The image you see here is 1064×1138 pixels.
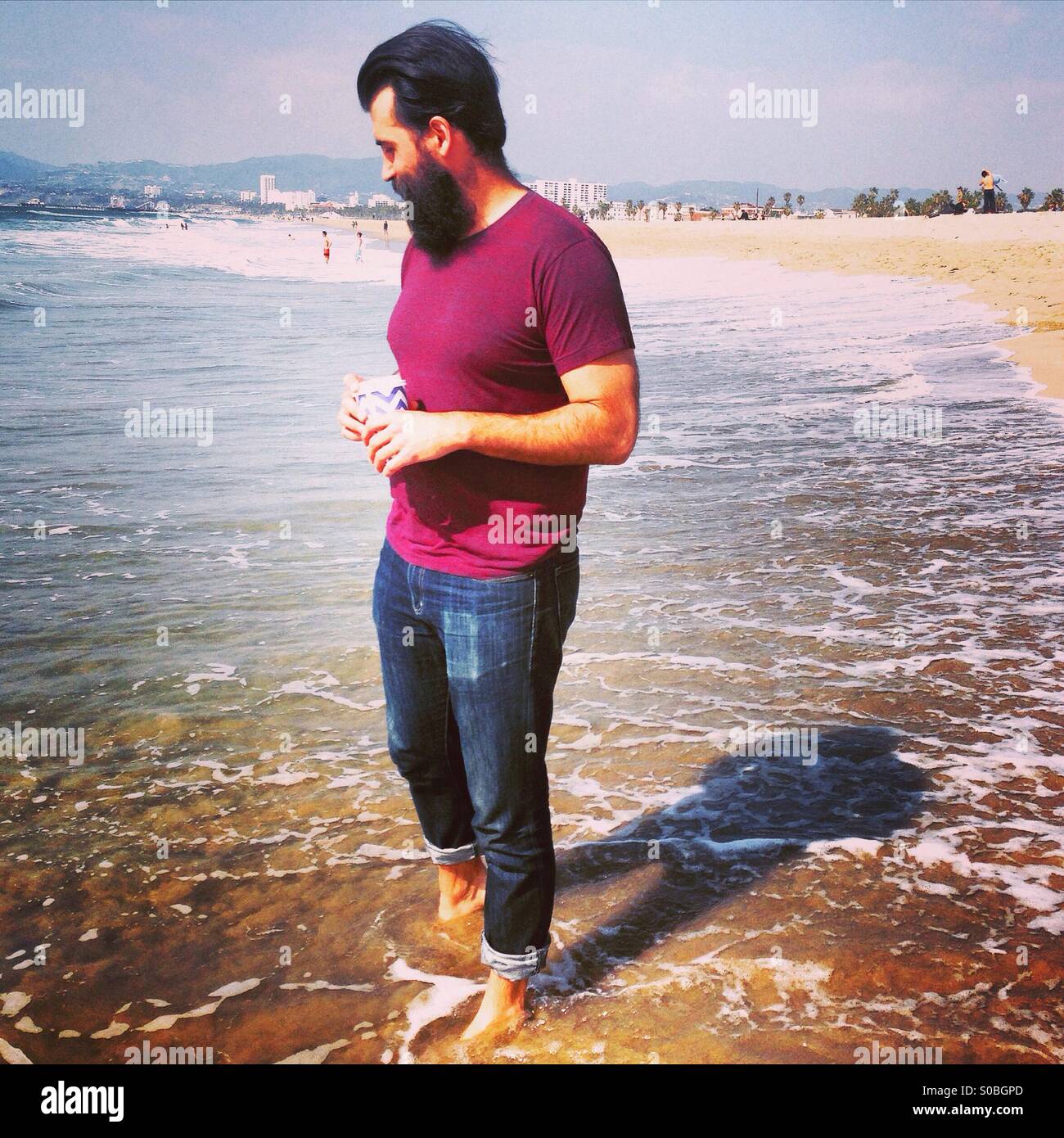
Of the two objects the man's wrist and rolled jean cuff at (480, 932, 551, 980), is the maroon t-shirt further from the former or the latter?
rolled jean cuff at (480, 932, 551, 980)

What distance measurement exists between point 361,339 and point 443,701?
1787cm

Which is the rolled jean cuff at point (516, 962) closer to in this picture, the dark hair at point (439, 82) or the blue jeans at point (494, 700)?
the blue jeans at point (494, 700)

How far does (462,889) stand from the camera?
Answer: 3.20 meters

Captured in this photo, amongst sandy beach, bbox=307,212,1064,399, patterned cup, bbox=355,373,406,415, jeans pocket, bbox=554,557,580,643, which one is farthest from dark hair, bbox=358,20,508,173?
sandy beach, bbox=307,212,1064,399

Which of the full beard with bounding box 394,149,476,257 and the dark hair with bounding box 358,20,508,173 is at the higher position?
the dark hair with bounding box 358,20,508,173

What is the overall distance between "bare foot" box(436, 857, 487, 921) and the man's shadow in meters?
0.34

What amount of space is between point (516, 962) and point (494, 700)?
721 mm

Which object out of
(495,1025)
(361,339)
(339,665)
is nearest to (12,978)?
(495,1025)

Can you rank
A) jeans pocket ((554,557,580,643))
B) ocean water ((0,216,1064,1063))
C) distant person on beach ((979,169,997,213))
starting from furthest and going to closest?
distant person on beach ((979,169,997,213))
ocean water ((0,216,1064,1063))
jeans pocket ((554,557,580,643))

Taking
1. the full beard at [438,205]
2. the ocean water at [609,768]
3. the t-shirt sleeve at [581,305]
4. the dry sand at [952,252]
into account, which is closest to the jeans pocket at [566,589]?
the t-shirt sleeve at [581,305]

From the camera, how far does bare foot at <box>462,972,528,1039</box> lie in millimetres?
2717

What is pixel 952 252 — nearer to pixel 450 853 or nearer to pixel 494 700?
pixel 450 853

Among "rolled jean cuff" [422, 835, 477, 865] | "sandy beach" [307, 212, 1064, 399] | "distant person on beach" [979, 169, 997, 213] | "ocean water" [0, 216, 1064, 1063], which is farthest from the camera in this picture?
"distant person on beach" [979, 169, 997, 213]
